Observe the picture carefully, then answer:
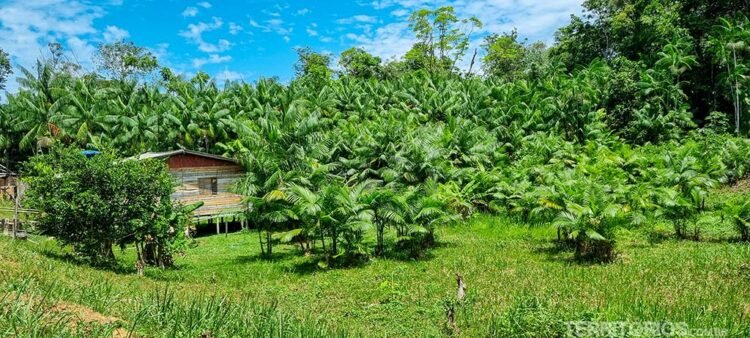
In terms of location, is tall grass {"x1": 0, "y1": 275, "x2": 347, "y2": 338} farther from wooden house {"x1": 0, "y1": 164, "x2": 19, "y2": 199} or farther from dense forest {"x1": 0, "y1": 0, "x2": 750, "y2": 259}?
wooden house {"x1": 0, "y1": 164, "x2": 19, "y2": 199}

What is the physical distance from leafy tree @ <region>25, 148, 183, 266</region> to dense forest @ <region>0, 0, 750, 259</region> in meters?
1.08

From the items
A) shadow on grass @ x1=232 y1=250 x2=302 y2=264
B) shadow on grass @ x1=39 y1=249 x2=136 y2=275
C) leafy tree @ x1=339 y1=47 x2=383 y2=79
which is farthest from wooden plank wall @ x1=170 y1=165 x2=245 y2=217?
leafy tree @ x1=339 y1=47 x2=383 y2=79

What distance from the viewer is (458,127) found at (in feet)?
97.6

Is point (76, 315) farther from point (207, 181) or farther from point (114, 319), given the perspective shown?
point (207, 181)

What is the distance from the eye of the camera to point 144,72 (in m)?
49.2

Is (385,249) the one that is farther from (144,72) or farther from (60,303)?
(144,72)

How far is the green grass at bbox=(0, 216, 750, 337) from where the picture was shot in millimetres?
7445

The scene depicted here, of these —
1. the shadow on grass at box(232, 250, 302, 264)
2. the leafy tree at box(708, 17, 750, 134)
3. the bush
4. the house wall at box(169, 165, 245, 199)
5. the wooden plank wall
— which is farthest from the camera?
the leafy tree at box(708, 17, 750, 134)

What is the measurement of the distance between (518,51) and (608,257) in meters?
42.0

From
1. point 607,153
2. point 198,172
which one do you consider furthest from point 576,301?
point 198,172

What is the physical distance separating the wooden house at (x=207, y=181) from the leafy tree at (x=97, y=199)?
35.5 feet

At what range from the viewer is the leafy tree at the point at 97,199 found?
535 inches

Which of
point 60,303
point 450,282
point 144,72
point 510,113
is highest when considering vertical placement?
point 144,72

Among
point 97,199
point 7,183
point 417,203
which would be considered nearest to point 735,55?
point 417,203
